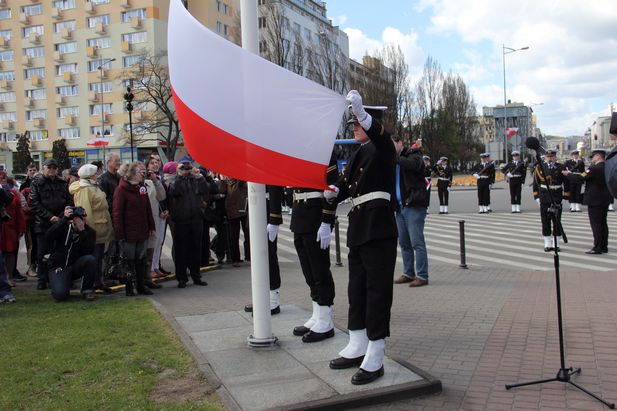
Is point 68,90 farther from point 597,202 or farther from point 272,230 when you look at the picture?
point 272,230

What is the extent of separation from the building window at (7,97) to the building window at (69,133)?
9719mm

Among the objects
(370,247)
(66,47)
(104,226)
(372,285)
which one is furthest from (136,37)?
(372,285)

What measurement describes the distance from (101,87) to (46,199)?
216 ft

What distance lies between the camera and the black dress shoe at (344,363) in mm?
5082

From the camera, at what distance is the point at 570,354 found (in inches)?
218

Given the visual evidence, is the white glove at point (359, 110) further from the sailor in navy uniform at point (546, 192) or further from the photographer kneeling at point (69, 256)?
the sailor in navy uniform at point (546, 192)

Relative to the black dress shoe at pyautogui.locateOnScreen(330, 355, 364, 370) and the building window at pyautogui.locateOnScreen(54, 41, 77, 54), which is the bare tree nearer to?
the building window at pyautogui.locateOnScreen(54, 41, 77, 54)

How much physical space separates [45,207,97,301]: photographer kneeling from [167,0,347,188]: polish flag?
4.29m

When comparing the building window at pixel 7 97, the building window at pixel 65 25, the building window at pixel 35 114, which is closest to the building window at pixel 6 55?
the building window at pixel 7 97

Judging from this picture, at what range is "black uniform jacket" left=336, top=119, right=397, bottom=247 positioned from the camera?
4906mm

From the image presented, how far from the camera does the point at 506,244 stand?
559 inches

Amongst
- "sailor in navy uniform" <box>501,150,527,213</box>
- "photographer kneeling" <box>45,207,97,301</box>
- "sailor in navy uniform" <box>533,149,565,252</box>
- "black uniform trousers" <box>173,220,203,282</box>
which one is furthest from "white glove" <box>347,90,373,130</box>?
"sailor in navy uniform" <box>501,150,527,213</box>

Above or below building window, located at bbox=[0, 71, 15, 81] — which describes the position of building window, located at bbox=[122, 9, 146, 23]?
above

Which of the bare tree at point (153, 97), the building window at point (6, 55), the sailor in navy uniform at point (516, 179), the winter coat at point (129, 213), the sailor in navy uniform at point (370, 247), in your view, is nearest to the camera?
the sailor in navy uniform at point (370, 247)
